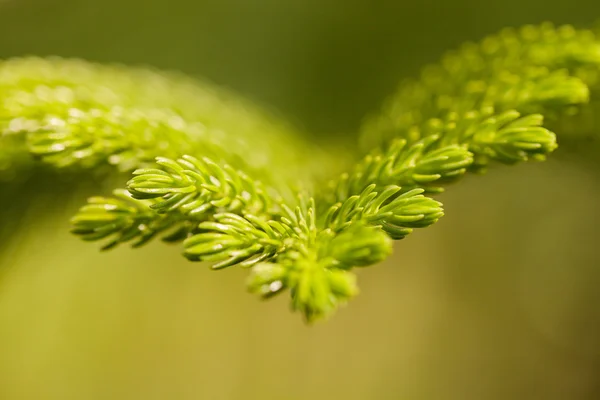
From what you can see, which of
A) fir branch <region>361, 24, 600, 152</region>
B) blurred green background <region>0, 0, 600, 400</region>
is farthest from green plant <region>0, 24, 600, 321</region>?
blurred green background <region>0, 0, 600, 400</region>

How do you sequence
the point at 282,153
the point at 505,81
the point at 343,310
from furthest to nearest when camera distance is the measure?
1. the point at 343,310
2. the point at 282,153
3. the point at 505,81

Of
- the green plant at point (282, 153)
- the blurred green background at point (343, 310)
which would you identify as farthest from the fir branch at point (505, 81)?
the blurred green background at point (343, 310)

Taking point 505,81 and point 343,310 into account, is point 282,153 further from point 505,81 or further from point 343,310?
point 343,310

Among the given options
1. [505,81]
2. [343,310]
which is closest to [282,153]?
[505,81]

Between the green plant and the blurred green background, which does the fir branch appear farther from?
the blurred green background

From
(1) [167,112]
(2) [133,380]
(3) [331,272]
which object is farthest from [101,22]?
(3) [331,272]
